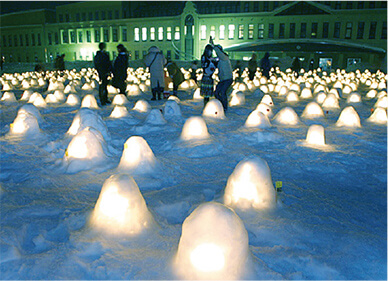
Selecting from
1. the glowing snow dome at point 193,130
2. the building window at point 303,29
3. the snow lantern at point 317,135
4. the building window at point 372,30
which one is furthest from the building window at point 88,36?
the snow lantern at point 317,135

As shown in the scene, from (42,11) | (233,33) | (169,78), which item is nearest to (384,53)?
(233,33)

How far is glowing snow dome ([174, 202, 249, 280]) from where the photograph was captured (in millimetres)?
2648

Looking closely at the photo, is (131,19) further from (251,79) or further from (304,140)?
(304,140)

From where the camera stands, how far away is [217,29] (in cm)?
4147

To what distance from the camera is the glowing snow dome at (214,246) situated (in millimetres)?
2648

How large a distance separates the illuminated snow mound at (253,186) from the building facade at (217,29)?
30911mm

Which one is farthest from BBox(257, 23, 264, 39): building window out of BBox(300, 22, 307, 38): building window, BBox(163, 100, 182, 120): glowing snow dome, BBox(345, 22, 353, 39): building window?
BBox(163, 100, 182, 120): glowing snow dome

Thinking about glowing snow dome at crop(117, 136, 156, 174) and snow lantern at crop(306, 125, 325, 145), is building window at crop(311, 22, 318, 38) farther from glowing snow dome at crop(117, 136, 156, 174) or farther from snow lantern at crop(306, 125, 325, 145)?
glowing snow dome at crop(117, 136, 156, 174)

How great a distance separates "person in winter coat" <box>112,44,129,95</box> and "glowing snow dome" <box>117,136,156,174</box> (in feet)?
19.9

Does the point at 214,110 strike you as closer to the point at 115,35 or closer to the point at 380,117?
the point at 380,117

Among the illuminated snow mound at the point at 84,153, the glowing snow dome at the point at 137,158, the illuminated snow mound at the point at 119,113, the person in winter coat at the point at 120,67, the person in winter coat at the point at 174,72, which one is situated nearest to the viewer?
the glowing snow dome at the point at 137,158

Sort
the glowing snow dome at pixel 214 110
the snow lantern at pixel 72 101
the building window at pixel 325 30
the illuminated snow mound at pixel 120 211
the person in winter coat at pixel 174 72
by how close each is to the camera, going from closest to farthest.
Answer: the illuminated snow mound at pixel 120 211, the glowing snow dome at pixel 214 110, the snow lantern at pixel 72 101, the person in winter coat at pixel 174 72, the building window at pixel 325 30

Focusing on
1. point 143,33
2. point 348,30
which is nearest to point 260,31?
point 348,30

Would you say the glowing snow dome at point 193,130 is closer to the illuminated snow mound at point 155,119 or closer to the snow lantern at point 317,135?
the illuminated snow mound at point 155,119
